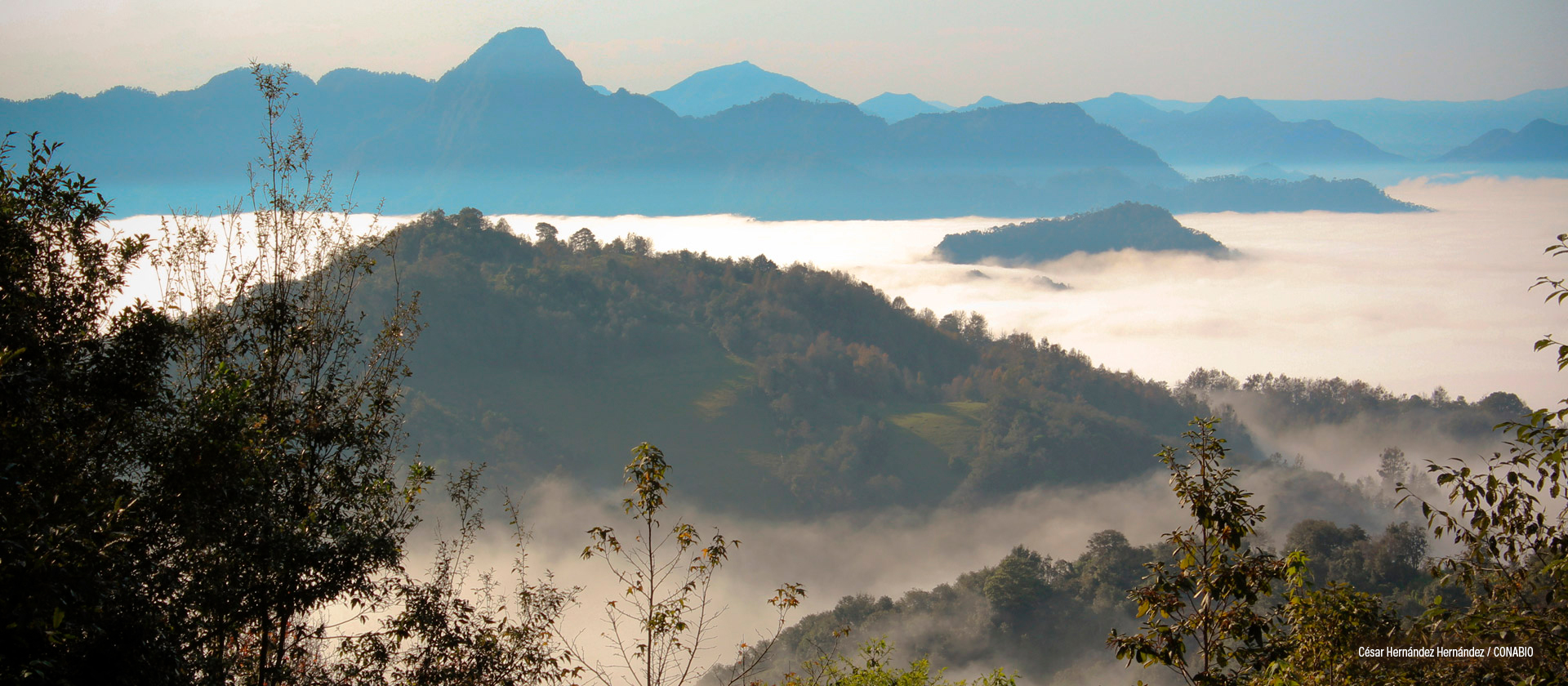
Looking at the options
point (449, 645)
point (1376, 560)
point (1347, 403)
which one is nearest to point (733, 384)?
point (1376, 560)

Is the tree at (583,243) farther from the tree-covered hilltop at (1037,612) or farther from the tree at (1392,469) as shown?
the tree at (1392,469)

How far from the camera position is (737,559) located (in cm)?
7138

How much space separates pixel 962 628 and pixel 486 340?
6172 cm


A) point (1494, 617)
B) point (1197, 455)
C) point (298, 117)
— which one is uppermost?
point (298, 117)

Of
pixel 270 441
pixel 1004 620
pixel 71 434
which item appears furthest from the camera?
pixel 1004 620

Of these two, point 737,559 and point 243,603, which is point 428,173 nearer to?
point 737,559

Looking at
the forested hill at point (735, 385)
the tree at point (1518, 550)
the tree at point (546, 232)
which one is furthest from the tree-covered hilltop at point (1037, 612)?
the tree at point (546, 232)

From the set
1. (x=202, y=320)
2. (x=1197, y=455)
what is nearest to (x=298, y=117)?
(x=202, y=320)

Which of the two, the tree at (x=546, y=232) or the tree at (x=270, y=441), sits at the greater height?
the tree at (x=546, y=232)

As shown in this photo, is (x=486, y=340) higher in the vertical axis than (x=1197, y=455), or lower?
lower

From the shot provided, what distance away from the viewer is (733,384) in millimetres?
91562

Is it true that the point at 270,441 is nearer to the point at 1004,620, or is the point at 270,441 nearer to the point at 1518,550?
the point at 1518,550

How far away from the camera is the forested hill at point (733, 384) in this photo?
80.9 metres

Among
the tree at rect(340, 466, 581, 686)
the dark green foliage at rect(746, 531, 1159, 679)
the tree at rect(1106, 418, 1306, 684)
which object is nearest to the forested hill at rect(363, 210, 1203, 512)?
the dark green foliage at rect(746, 531, 1159, 679)
